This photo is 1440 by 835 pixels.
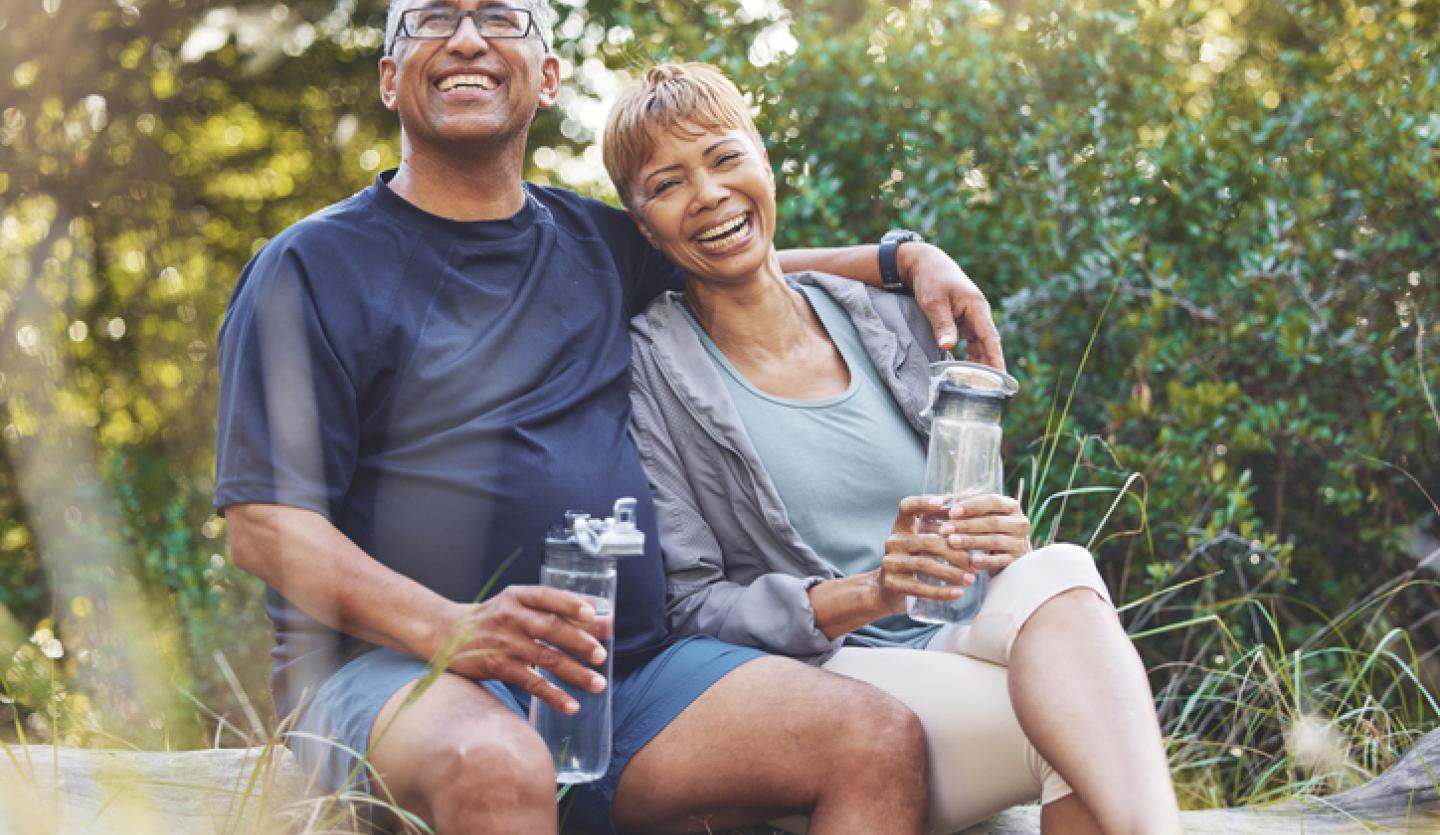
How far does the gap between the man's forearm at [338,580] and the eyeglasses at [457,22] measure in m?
1.05

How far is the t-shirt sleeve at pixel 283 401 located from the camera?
2467mm

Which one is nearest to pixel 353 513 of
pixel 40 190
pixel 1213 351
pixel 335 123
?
pixel 1213 351

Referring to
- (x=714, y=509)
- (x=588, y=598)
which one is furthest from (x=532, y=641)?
(x=714, y=509)

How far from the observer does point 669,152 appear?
3.04 meters

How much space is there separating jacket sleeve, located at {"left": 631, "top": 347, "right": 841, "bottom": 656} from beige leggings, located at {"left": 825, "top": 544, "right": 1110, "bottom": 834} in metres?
0.23

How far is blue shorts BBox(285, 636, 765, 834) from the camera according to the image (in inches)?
95.3

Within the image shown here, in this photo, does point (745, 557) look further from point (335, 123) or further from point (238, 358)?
point (335, 123)

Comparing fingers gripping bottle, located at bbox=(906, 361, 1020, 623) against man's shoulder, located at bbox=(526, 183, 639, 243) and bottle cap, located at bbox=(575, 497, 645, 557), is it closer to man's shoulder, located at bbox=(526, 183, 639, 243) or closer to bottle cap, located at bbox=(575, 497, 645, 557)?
bottle cap, located at bbox=(575, 497, 645, 557)

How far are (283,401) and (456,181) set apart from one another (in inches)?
26.2

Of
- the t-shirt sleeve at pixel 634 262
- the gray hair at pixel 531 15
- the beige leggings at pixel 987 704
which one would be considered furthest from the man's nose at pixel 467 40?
the beige leggings at pixel 987 704

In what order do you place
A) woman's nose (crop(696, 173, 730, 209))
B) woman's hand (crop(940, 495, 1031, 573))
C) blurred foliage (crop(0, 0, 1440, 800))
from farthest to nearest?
1. blurred foliage (crop(0, 0, 1440, 800))
2. woman's nose (crop(696, 173, 730, 209))
3. woman's hand (crop(940, 495, 1031, 573))

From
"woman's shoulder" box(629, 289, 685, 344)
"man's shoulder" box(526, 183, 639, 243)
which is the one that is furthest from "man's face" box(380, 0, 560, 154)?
"woman's shoulder" box(629, 289, 685, 344)

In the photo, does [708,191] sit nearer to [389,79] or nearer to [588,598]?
[389,79]

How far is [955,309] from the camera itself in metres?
3.15
